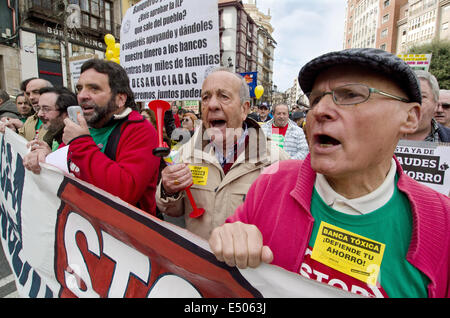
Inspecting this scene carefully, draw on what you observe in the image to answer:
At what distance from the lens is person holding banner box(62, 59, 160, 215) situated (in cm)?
161

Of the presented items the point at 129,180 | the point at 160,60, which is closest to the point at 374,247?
the point at 129,180

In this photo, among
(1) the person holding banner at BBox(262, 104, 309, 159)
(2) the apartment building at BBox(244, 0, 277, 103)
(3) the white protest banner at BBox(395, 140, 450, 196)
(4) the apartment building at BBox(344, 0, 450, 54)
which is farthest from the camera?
(2) the apartment building at BBox(244, 0, 277, 103)

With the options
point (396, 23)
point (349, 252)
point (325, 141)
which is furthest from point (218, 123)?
point (396, 23)

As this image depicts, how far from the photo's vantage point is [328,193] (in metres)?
1.02

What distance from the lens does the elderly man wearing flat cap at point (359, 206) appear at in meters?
0.82

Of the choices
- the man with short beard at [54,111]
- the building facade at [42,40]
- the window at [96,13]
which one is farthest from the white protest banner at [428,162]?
the window at [96,13]

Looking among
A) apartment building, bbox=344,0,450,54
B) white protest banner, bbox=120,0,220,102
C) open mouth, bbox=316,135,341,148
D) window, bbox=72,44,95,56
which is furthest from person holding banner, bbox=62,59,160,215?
apartment building, bbox=344,0,450,54

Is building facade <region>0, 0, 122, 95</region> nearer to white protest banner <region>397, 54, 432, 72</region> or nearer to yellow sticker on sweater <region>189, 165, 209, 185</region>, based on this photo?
white protest banner <region>397, 54, 432, 72</region>

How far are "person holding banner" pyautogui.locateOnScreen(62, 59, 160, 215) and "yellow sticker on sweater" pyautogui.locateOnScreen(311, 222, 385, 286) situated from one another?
1242mm

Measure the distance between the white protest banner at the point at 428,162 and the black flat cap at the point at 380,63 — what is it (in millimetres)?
1474

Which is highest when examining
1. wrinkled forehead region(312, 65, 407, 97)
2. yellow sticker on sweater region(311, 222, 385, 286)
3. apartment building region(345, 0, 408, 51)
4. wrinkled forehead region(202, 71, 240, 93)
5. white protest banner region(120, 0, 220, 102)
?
apartment building region(345, 0, 408, 51)

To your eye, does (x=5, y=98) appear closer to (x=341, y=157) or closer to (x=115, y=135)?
(x=115, y=135)

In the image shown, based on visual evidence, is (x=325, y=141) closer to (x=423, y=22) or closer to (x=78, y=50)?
(x=78, y=50)

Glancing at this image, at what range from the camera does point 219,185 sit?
1.72 meters
